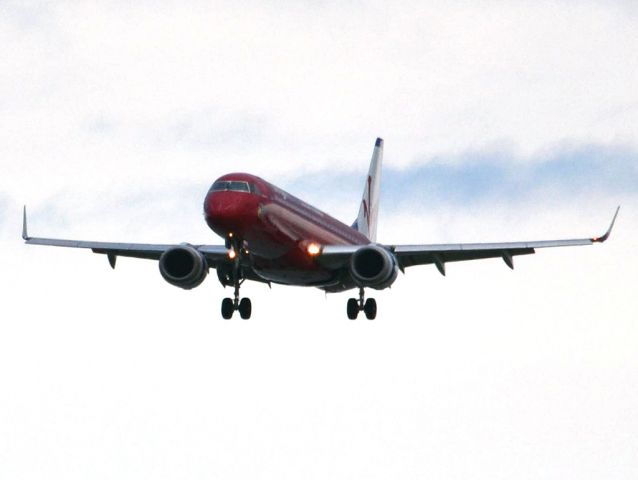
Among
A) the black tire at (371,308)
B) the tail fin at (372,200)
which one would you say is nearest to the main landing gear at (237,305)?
the black tire at (371,308)

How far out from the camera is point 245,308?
5825 cm

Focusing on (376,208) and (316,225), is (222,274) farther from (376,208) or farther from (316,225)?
(376,208)

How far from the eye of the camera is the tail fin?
74.4 m

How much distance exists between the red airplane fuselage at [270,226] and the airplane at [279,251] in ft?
0.11

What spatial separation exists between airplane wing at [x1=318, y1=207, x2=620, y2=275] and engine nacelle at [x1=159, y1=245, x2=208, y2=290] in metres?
4.41

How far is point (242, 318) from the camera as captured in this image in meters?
58.2

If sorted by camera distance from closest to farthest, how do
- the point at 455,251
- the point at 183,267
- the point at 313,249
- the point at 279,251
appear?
the point at 279,251
the point at 313,249
the point at 183,267
the point at 455,251

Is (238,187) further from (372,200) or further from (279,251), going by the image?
(372,200)

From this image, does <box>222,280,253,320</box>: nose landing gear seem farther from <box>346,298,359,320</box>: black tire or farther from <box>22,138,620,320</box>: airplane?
<box>346,298,359,320</box>: black tire

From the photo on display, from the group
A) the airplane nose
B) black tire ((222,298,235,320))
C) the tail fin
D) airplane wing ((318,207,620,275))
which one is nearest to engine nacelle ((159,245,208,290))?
black tire ((222,298,235,320))

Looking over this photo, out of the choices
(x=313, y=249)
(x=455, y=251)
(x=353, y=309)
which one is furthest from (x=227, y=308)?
(x=455, y=251)

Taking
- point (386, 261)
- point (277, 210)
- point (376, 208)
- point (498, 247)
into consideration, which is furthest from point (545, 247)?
point (376, 208)

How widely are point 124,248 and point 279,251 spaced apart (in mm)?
8120

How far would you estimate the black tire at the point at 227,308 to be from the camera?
57594 mm
